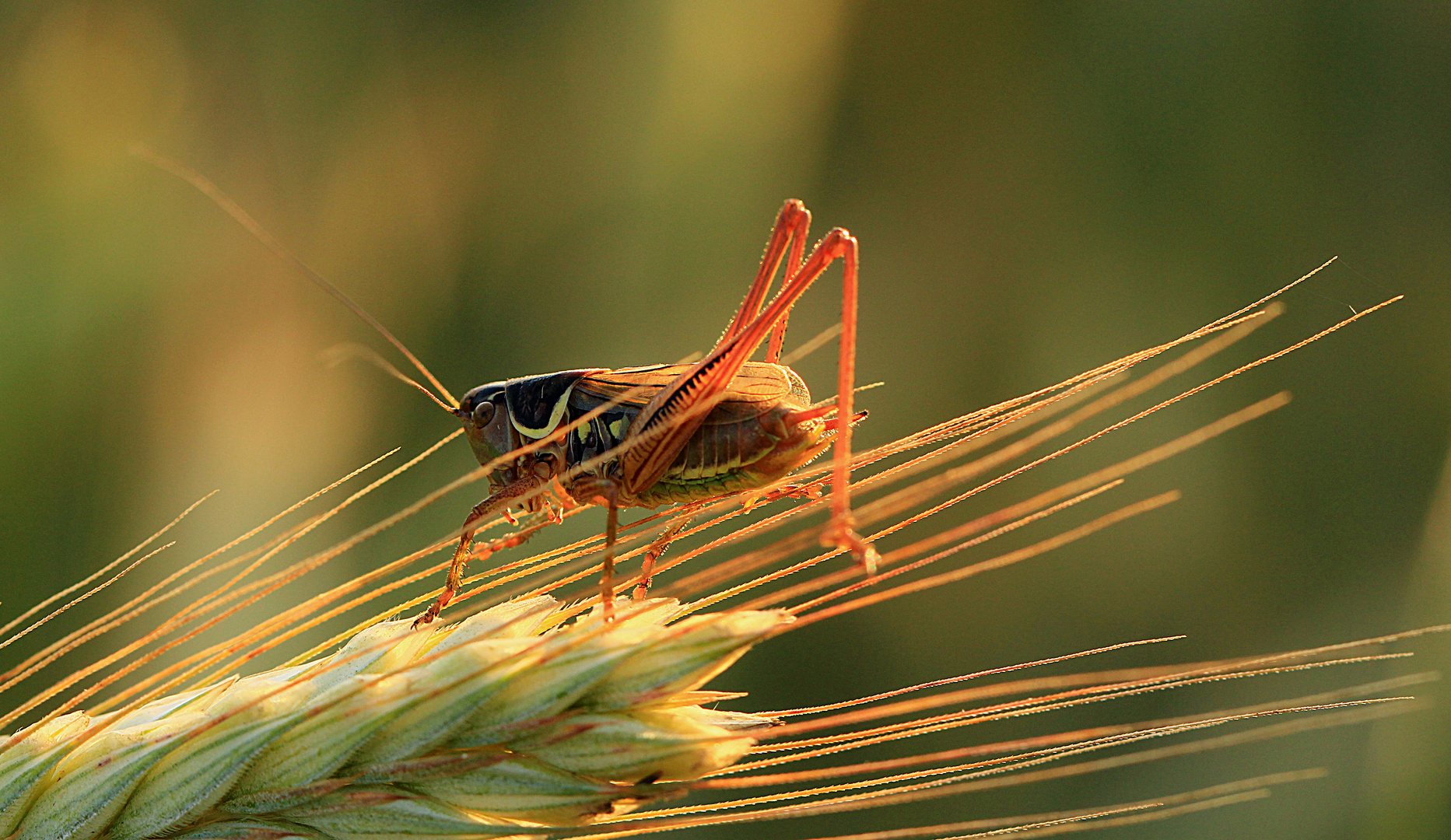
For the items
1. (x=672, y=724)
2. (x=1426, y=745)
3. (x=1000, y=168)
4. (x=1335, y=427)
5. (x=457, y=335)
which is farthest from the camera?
(x=1000, y=168)

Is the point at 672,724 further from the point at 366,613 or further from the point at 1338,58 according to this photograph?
the point at 1338,58

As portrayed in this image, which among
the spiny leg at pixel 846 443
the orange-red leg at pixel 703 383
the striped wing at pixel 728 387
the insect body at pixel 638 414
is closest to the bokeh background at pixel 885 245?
the insect body at pixel 638 414

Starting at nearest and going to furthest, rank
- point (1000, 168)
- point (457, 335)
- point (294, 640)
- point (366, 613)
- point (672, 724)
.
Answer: point (672, 724) → point (294, 640) → point (366, 613) → point (457, 335) → point (1000, 168)

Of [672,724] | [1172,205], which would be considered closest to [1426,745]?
[1172,205]

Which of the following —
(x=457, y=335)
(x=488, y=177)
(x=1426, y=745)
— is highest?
(x=488, y=177)

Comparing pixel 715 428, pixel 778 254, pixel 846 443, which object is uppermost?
pixel 778 254

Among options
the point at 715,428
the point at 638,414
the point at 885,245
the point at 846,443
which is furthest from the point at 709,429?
the point at 885,245

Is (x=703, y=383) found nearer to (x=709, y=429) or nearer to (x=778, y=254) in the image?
(x=709, y=429)

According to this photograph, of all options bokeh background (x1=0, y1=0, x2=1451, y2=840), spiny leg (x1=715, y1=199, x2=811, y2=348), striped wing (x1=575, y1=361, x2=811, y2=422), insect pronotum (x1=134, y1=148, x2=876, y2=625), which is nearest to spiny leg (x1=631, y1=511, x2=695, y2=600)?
insect pronotum (x1=134, y1=148, x2=876, y2=625)
